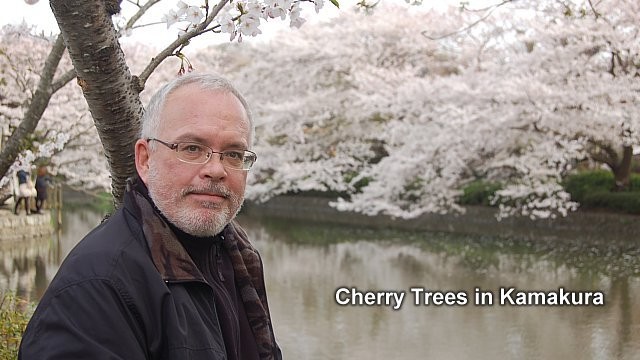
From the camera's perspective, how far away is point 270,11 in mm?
1927

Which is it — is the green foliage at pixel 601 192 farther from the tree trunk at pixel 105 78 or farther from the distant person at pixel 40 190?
the tree trunk at pixel 105 78

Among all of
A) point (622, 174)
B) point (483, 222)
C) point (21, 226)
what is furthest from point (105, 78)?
point (483, 222)

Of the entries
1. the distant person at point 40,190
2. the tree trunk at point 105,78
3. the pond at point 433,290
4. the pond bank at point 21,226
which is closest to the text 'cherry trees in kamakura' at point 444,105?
the pond at point 433,290

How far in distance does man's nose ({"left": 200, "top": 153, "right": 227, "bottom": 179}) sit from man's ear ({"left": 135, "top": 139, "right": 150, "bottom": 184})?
5.4 inches

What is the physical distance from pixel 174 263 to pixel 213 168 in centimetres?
19

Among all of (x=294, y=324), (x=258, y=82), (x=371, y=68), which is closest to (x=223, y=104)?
(x=294, y=324)

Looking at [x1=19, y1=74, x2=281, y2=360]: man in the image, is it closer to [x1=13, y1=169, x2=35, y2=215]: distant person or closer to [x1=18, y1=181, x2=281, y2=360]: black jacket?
[x1=18, y1=181, x2=281, y2=360]: black jacket

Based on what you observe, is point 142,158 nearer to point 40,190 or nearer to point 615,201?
point 615,201

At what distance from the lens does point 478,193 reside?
13.5 m

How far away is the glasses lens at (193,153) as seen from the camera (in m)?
1.27

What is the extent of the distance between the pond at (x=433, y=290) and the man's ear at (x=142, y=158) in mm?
4212

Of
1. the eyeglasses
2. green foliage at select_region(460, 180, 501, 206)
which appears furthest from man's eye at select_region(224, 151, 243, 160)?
green foliage at select_region(460, 180, 501, 206)

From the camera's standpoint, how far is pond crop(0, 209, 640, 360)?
575 centimetres

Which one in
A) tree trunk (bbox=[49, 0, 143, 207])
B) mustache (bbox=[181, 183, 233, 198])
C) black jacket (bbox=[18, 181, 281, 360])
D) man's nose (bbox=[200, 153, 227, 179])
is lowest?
black jacket (bbox=[18, 181, 281, 360])
